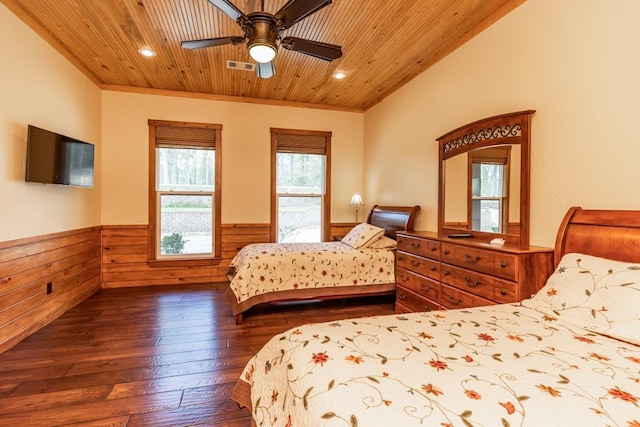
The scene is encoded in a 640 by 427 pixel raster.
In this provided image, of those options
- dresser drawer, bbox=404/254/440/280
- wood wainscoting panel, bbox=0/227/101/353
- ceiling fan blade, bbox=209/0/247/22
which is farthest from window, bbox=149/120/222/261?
dresser drawer, bbox=404/254/440/280

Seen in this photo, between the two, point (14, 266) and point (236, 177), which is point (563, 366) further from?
point (236, 177)

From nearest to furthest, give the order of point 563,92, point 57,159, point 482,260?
1. point 563,92
2. point 482,260
3. point 57,159

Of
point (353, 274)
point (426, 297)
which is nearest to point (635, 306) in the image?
point (426, 297)

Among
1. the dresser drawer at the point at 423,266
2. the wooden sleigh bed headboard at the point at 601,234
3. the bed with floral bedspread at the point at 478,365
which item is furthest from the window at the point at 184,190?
the wooden sleigh bed headboard at the point at 601,234

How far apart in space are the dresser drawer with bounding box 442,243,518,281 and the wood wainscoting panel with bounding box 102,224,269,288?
3.29 metres

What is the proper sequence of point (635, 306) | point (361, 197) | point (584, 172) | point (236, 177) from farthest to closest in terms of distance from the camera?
point (361, 197), point (236, 177), point (584, 172), point (635, 306)

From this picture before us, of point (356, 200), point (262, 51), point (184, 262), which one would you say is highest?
point (262, 51)

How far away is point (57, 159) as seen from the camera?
120 inches

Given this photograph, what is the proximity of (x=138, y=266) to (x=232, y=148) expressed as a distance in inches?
85.7

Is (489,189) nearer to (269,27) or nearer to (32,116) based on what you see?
(269,27)

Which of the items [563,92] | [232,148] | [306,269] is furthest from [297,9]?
Result: [232,148]

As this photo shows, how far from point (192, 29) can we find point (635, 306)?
3.61 meters

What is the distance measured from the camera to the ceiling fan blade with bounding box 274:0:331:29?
6.32 feet

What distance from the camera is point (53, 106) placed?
3154 millimetres
